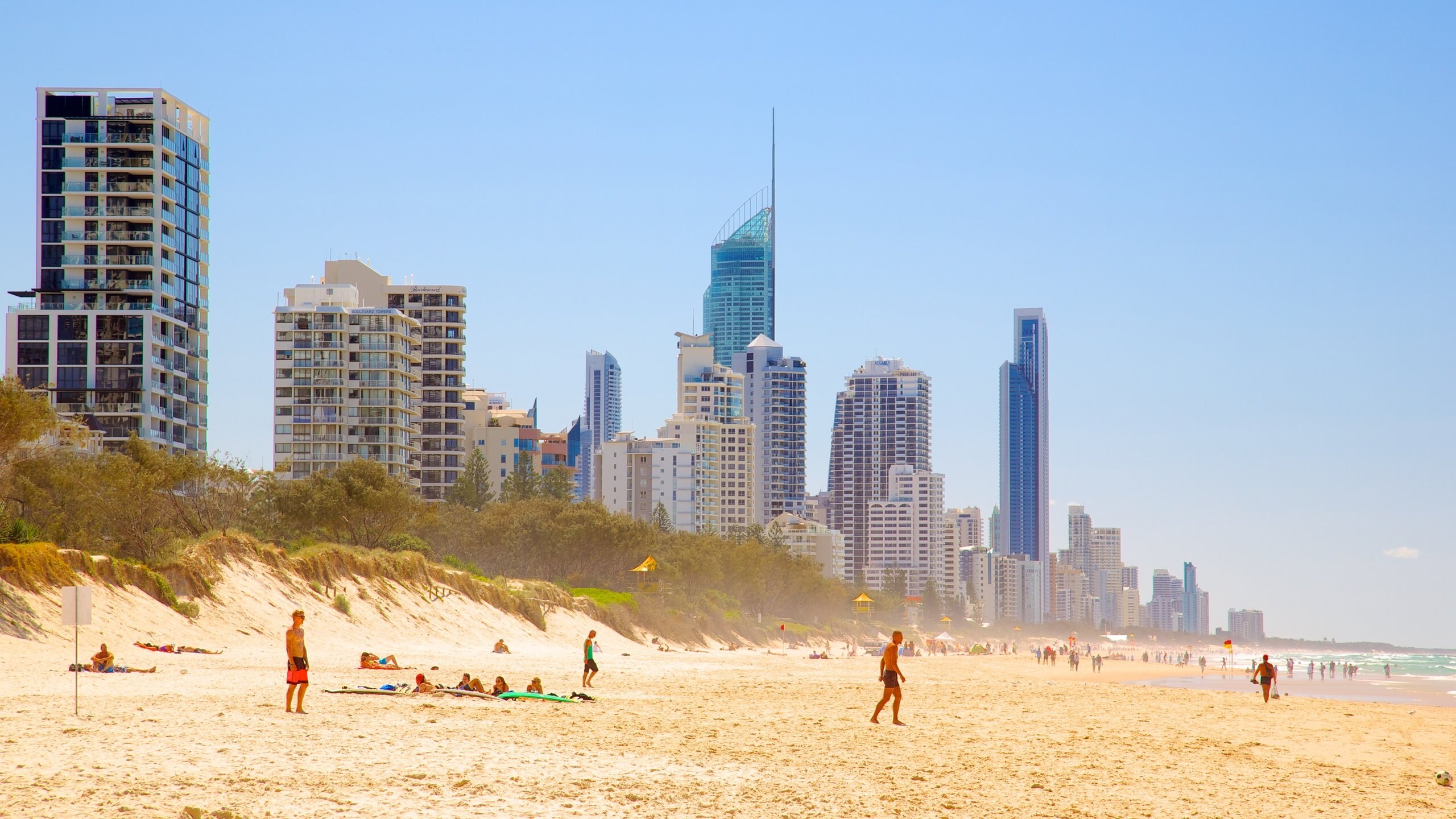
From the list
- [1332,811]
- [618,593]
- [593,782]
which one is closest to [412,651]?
[593,782]

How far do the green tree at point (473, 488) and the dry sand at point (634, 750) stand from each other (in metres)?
80.9

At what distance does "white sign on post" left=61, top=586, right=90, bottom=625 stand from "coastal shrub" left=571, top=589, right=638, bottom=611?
49704mm

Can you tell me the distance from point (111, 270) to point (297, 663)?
3701 inches

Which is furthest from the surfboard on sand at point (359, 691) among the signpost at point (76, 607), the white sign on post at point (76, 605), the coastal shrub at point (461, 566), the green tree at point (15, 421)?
the coastal shrub at point (461, 566)

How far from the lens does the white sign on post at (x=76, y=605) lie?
755 inches

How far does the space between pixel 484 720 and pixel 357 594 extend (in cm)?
2758

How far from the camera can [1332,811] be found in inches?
665

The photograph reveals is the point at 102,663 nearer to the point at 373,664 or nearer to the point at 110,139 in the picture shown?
the point at 373,664

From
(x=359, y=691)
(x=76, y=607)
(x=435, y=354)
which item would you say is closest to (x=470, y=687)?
(x=359, y=691)

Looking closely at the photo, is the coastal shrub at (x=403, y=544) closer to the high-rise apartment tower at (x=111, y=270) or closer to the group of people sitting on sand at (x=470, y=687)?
the high-rise apartment tower at (x=111, y=270)

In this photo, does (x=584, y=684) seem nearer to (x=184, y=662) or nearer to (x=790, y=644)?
(x=184, y=662)

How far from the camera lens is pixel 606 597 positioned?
73.4 meters

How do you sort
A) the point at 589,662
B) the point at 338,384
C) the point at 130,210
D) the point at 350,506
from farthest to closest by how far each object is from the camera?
the point at 338,384 < the point at 130,210 < the point at 350,506 < the point at 589,662

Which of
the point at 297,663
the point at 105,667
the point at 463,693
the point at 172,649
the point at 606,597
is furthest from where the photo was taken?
the point at 606,597
